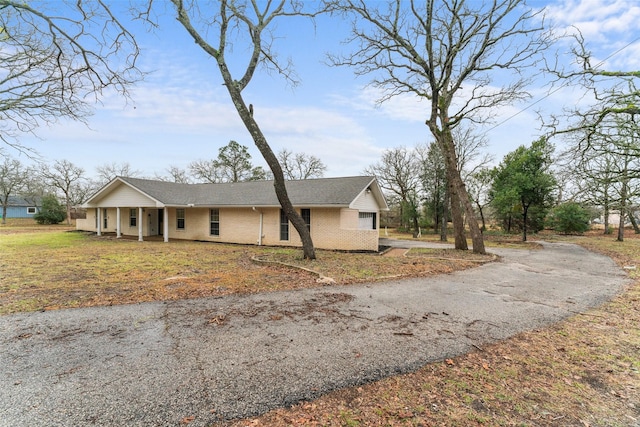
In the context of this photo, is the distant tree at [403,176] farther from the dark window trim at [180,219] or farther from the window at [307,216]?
the dark window trim at [180,219]

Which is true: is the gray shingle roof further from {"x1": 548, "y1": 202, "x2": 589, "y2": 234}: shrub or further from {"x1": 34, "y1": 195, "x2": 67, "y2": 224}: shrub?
{"x1": 34, "y1": 195, "x2": 67, "y2": 224}: shrub

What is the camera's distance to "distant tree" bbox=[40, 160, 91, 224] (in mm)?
36688

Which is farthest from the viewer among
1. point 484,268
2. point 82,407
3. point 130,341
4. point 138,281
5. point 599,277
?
point 484,268

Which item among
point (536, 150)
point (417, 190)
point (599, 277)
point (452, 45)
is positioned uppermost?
point (452, 45)

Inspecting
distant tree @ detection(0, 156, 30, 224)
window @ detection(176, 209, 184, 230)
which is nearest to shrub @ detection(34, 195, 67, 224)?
distant tree @ detection(0, 156, 30, 224)

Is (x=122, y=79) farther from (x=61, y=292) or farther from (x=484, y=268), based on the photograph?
(x=484, y=268)

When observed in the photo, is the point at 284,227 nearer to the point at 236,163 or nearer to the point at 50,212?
the point at 236,163

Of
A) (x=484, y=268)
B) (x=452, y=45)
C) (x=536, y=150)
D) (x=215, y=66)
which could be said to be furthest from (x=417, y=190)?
(x=215, y=66)

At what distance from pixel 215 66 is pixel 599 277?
13.9 metres

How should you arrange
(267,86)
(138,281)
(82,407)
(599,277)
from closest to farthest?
(82,407) → (138,281) → (599,277) → (267,86)

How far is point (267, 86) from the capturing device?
12414 millimetres

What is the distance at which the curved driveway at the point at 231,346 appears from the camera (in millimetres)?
2521

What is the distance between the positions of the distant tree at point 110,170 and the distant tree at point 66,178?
4517mm

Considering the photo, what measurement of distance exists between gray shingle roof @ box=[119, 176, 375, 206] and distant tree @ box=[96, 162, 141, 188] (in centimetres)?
3422
